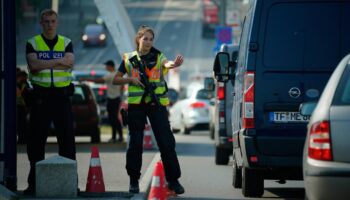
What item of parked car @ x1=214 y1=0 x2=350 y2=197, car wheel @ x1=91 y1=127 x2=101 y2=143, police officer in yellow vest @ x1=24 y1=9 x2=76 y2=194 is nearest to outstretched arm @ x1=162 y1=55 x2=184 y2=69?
parked car @ x1=214 y1=0 x2=350 y2=197

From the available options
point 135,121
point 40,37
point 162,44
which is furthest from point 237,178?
point 162,44

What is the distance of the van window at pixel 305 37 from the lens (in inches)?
505

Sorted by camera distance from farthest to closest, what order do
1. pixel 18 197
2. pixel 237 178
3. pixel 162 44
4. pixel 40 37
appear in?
1. pixel 162 44
2. pixel 237 178
3. pixel 40 37
4. pixel 18 197

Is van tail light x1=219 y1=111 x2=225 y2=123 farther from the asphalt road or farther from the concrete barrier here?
the concrete barrier

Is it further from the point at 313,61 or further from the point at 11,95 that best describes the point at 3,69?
the point at 313,61

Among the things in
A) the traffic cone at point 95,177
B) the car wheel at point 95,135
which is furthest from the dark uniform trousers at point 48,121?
the car wheel at point 95,135

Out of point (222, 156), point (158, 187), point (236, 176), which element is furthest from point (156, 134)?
point (222, 156)

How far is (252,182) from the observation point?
13688mm

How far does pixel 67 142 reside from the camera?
1312 cm

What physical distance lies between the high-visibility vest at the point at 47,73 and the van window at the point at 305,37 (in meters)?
2.04

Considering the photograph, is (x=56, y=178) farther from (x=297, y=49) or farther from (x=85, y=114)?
Result: (x=85, y=114)

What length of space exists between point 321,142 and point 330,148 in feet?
0.25

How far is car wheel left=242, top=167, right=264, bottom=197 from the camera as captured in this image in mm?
13578

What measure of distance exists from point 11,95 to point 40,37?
68cm
